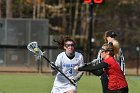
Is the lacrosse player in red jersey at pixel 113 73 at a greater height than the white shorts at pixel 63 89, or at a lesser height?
greater

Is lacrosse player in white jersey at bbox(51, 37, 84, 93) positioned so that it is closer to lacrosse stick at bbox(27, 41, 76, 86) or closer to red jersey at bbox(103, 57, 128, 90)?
lacrosse stick at bbox(27, 41, 76, 86)

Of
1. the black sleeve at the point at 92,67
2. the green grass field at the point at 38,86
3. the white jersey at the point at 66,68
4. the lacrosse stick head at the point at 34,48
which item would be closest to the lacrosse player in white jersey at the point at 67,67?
the white jersey at the point at 66,68

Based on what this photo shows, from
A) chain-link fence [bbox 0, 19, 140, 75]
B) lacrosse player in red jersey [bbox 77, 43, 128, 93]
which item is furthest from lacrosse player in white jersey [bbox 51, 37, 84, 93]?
chain-link fence [bbox 0, 19, 140, 75]

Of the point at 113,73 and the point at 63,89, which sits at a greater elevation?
the point at 113,73

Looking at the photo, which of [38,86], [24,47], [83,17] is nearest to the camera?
[38,86]

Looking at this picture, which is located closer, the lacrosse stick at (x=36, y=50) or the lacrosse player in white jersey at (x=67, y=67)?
the lacrosse stick at (x=36, y=50)

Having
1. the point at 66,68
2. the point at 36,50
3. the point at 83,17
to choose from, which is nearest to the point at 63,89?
the point at 66,68

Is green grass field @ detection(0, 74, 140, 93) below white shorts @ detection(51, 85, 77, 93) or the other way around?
below

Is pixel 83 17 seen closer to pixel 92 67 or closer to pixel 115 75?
pixel 115 75

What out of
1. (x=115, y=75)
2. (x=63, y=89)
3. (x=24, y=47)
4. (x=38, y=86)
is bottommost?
(x=38, y=86)

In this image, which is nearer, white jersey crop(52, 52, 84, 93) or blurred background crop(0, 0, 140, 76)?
white jersey crop(52, 52, 84, 93)

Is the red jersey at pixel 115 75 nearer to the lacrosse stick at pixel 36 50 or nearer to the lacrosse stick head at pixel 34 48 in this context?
the lacrosse stick at pixel 36 50

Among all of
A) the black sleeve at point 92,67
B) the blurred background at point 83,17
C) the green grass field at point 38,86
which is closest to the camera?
the black sleeve at point 92,67

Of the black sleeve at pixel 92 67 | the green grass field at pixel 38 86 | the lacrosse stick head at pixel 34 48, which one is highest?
the lacrosse stick head at pixel 34 48
